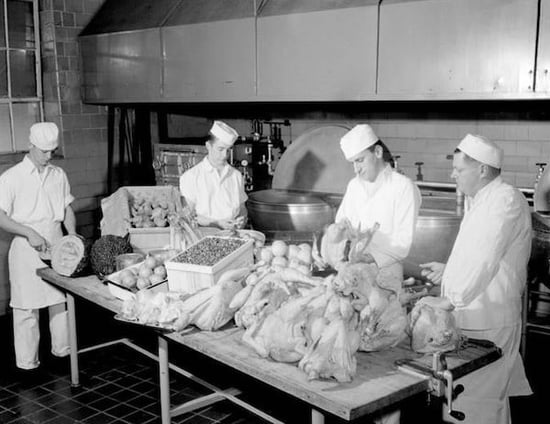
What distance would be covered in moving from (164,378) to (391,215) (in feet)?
5.20

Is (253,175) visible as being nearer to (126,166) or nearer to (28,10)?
(126,166)

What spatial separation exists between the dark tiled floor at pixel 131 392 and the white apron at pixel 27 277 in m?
0.52

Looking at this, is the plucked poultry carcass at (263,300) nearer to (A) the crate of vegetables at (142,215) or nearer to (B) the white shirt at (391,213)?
(B) the white shirt at (391,213)

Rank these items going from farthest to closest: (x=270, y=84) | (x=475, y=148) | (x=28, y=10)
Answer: (x=28, y=10) → (x=270, y=84) → (x=475, y=148)

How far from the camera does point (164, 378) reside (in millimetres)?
3586

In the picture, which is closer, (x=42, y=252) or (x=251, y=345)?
(x=251, y=345)

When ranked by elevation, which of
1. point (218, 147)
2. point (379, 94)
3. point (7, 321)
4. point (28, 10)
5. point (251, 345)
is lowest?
point (7, 321)

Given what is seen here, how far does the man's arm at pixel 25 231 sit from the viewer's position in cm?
452

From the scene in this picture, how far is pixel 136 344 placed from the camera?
5.22 m

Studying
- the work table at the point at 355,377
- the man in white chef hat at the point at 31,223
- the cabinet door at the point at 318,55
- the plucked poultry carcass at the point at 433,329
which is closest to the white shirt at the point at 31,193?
the man in white chef hat at the point at 31,223

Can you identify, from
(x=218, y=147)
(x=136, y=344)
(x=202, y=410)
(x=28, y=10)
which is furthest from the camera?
(x=28, y=10)

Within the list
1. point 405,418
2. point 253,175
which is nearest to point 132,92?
point 253,175

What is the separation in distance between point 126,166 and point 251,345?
5144 millimetres

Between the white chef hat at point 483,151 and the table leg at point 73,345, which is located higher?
the white chef hat at point 483,151
